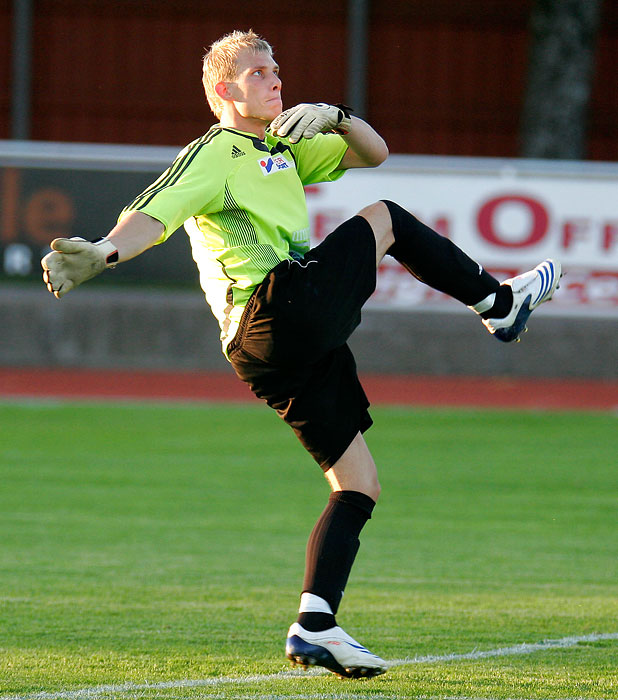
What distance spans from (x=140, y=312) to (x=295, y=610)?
33.1 ft

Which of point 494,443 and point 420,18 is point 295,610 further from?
point 420,18

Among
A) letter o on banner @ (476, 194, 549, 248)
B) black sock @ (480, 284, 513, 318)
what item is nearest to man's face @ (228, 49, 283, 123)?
black sock @ (480, 284, 513, 318)

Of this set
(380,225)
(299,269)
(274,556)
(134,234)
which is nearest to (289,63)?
(274,556)

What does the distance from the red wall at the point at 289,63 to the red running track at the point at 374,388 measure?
816 centimetres

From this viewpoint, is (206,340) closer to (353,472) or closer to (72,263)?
(353,472)

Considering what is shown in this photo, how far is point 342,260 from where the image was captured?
13.6 feet

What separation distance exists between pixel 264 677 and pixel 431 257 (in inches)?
62.0

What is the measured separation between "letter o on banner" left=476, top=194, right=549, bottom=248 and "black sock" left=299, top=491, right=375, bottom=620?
9.68 metres

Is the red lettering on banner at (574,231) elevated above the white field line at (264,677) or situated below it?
above

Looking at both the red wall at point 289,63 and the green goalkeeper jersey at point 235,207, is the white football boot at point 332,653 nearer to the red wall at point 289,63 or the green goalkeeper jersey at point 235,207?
the green goalkeeper jersey at point 235,207

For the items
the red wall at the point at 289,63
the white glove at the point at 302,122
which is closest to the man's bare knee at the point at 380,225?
the white glove at the point at 302,122

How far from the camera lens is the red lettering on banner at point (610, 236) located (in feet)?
44.8

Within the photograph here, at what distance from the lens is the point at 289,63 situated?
72.4ft

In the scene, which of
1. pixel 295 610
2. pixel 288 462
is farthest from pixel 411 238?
pixel 288 462
